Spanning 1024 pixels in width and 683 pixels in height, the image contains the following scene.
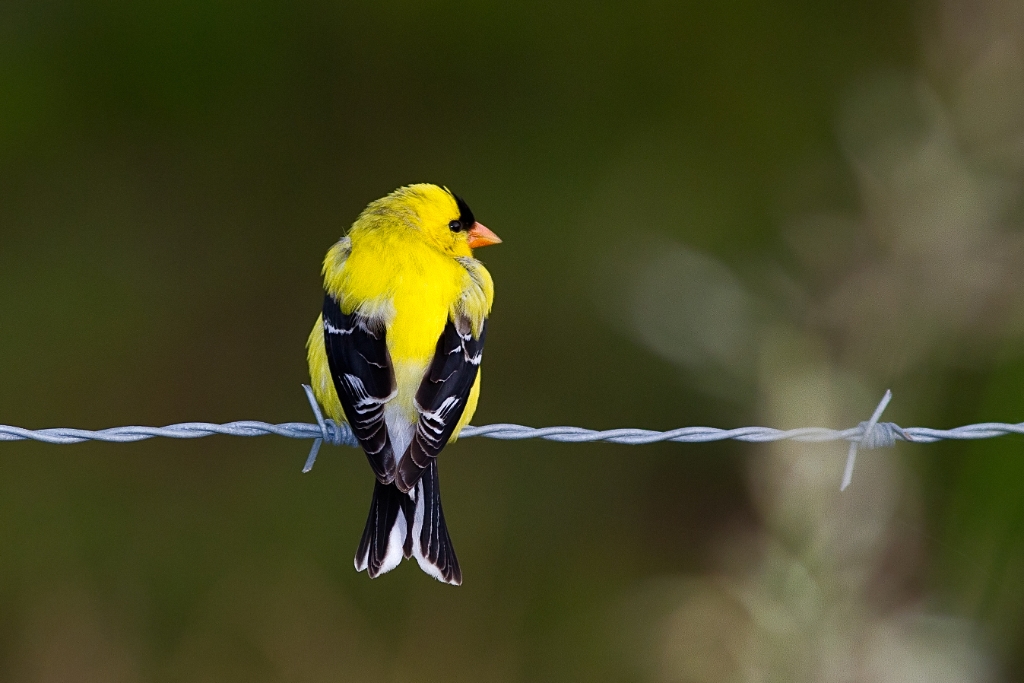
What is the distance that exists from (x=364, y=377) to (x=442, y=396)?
26cm

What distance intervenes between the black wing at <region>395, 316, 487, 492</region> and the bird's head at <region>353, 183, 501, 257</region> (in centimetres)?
77

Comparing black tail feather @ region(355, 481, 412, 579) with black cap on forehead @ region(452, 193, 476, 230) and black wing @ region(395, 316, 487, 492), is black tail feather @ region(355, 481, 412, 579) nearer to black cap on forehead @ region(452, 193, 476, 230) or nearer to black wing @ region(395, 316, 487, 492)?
black wing @ region(395, 316, 487, 492)

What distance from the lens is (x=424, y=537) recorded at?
3982 millimetres

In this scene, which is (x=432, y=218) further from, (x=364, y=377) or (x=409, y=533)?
(x=409, y=533)

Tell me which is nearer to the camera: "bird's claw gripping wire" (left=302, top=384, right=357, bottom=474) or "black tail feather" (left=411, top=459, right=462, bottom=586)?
"bird's claw gripping wire" (left=302, top=384, right=357, bottom=474)

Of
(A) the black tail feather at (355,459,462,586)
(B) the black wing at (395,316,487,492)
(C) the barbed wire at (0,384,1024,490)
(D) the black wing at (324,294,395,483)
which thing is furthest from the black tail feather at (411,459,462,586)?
(C) the barbed wire at (0,384,1024,490)

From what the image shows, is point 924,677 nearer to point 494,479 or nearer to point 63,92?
point 494,479

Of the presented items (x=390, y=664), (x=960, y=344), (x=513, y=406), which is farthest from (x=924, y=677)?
(x=513, y=406)

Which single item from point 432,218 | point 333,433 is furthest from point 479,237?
point 333,433

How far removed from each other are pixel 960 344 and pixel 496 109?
4112 millimetres

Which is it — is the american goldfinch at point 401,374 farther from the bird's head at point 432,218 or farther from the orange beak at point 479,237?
the orange beak at point 479,237

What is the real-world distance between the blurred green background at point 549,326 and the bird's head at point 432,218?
75cm

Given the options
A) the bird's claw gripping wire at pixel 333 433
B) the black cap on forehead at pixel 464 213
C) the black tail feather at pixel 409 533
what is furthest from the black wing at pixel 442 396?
the black cap on forehead at pixel 464 213

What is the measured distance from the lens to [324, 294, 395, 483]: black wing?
378 cm
